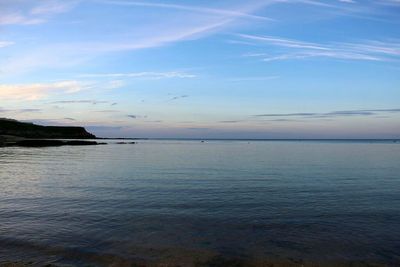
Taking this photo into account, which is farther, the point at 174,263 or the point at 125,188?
the point at 125,188

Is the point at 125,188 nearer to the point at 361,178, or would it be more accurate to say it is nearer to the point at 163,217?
the point at 163,217

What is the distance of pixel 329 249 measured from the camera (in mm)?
15469

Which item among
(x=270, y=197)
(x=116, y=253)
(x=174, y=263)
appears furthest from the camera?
(x=270, y=197)

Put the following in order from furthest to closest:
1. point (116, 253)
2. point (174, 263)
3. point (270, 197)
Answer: point (270, 197), point (116, 253), point (174, 263)

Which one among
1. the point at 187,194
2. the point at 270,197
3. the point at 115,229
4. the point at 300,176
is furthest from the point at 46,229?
the point at 300,176

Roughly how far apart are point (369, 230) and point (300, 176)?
22.0 metres

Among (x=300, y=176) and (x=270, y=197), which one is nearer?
(x=270, y=197)

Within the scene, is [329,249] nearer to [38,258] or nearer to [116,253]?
[116,253]

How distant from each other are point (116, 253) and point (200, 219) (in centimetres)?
644

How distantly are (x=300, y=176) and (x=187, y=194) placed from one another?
1666 centimetres

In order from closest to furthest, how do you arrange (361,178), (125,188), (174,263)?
1. (174,263)
2. (125,188)
3. (361,178)

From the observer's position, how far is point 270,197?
26.8 m

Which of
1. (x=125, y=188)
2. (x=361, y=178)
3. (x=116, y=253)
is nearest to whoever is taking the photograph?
(x=116, y=253)

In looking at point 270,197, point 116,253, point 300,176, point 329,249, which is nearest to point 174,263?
point 116,253
